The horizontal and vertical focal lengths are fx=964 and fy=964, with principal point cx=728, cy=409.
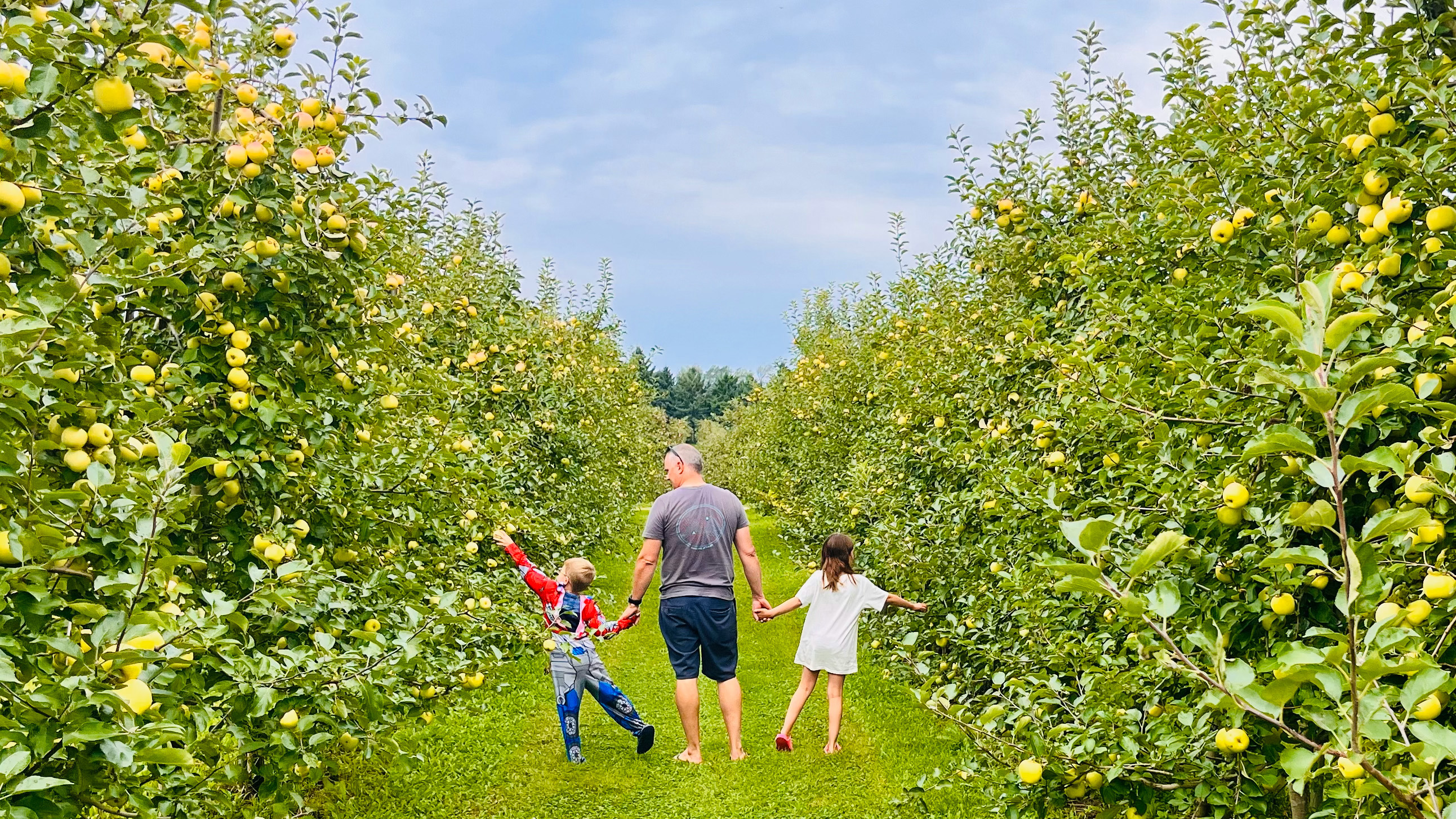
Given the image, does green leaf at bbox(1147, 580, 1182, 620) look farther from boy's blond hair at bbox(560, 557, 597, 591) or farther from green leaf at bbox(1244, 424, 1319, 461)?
boy's blond hair at bbox(560, 557, 597, 591)

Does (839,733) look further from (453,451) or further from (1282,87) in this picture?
(1282,87)

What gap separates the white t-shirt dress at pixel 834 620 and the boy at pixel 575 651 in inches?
44.9

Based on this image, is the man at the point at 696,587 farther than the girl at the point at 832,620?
No

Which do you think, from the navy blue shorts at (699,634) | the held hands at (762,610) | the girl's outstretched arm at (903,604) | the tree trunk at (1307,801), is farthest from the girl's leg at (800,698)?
the tree trunk at (1307,801)

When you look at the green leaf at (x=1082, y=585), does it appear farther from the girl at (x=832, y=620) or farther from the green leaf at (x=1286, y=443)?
the girl at (x=832, y=620)

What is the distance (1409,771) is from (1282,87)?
319 cm

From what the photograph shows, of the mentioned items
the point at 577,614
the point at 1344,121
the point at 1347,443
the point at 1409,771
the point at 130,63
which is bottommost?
the point at 577,614

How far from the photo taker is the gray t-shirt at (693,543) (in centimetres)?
576

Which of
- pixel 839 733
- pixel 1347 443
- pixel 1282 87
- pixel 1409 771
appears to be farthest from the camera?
pixel 839 733

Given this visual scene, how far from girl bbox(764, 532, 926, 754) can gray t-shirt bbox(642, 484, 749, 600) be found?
21.4 inches

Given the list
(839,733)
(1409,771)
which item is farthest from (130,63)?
(839,733)

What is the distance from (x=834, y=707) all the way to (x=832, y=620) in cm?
54

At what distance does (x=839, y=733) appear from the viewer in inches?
261

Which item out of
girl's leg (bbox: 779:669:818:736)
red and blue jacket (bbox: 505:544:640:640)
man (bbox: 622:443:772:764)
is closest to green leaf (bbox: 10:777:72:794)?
man (bbox: 622:443:772:764)
